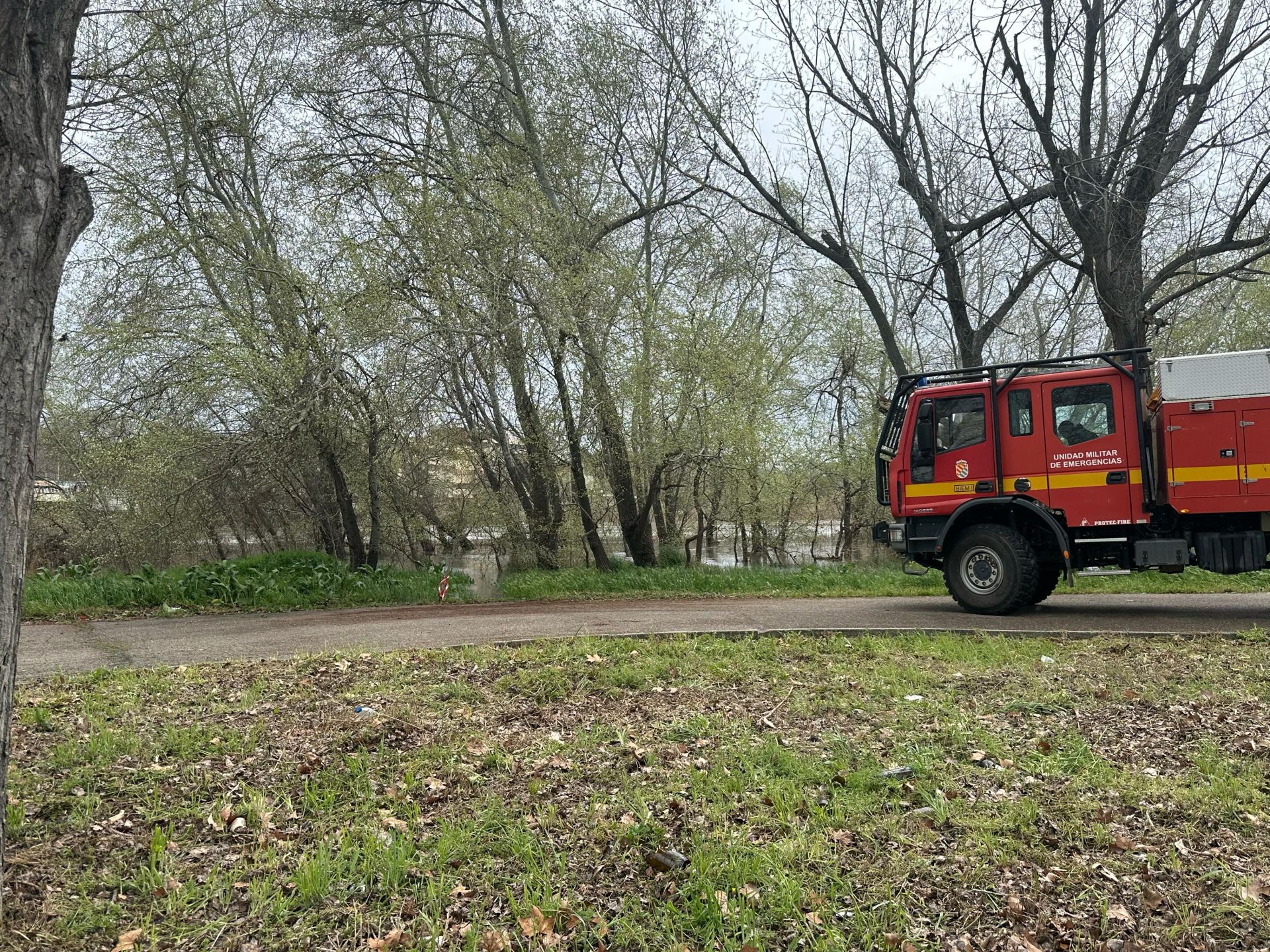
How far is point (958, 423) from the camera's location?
34.3 feet

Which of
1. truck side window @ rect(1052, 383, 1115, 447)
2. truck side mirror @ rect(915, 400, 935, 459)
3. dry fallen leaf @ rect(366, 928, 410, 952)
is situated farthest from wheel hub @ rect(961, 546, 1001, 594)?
dry fallen leaf @ rect(366, 928, 410, 952)

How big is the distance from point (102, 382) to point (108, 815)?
13014 mm

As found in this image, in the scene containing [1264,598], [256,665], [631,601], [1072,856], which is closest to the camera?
[1072,856]

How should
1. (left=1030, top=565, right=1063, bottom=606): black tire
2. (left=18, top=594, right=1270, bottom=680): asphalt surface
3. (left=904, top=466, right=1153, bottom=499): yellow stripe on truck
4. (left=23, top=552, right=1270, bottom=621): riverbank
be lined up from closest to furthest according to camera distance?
(left=18, top=594, right=1270, bottom=680): asphalt surface
(left=904, top=466, right=1153, bottom=499): yellow stripe on truck
(left=1030, top=565, right=1063, bottom=606): black tire
(left=23, top=552, right=1270, bottom=621): riverbank

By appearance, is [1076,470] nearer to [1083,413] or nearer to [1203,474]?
[1083,413]

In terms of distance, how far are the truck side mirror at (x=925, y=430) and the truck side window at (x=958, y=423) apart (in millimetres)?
47

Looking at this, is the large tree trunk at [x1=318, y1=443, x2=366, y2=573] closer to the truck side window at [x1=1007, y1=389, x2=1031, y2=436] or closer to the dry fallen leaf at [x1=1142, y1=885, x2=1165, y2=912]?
the truck side window at [x1=1007, y1=389, x2=1031, y2=436]

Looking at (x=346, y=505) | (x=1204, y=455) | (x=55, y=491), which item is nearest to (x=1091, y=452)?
(x=1204, y=455)

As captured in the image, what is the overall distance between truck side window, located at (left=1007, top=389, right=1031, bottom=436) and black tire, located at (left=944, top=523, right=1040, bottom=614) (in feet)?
3.83

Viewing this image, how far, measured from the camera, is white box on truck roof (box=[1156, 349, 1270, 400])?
8914 mm

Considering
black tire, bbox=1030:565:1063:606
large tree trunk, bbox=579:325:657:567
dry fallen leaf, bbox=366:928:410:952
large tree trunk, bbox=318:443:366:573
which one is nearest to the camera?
dry fallen leaf, bbox=366:928:410:952

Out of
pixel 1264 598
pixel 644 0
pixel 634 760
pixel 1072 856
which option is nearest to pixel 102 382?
pixel 644 0

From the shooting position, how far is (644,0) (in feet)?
51.9

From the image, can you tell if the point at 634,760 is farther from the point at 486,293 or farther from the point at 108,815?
the point at 486,293
